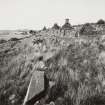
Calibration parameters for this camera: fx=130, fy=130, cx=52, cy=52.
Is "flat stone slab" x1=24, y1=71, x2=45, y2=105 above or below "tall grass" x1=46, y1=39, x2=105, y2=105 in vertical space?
above

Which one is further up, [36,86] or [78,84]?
[36,86]

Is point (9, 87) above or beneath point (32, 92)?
beneath

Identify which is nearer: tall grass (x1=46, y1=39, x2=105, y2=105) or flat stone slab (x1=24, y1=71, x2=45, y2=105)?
flat stone slab (x1=24, y1=71, x2=45, y2=105)

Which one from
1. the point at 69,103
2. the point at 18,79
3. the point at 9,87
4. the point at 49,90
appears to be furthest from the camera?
the point at 18,79

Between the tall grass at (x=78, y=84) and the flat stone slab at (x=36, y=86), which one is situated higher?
the flat stone slab at (x=36, y=86)

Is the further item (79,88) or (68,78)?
(68,78)

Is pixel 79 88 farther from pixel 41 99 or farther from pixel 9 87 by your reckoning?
pixel 9 87

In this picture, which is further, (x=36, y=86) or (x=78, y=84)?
(x=78, y=84)

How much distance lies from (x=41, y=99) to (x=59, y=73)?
5.97 ft

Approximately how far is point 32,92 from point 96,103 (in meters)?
1.70

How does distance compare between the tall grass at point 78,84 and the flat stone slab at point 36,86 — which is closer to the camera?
the flat stone slab at point 36,86

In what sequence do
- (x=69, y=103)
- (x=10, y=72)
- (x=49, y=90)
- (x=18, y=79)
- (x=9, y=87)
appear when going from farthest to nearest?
(x=10, y=72) < (x=18, y=79) < (x=9, y=87) < (x=49, y=90) < (x=69, y=103)

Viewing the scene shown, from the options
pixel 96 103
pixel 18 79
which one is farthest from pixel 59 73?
pixel 96 103

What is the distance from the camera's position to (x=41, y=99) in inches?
135
